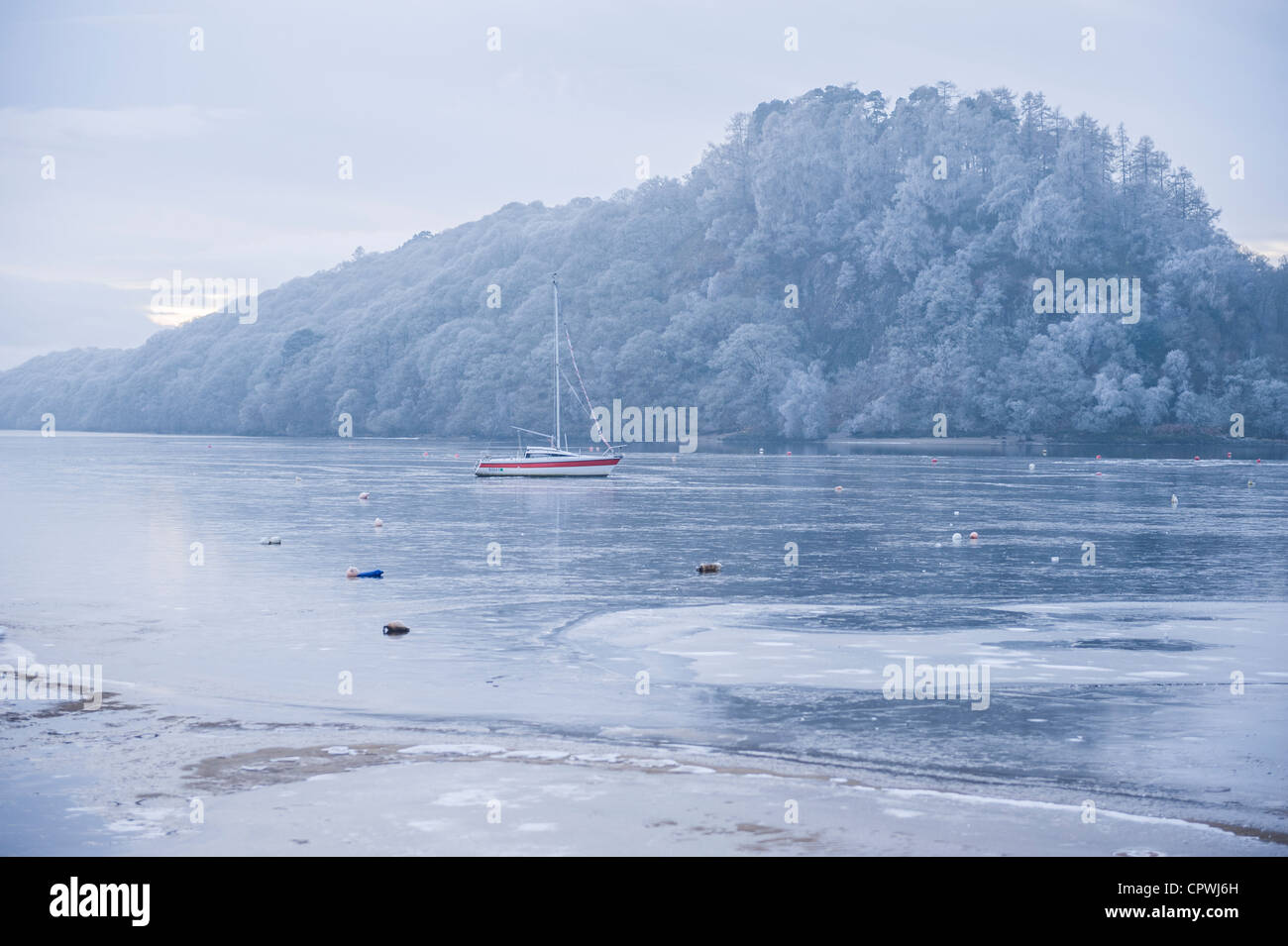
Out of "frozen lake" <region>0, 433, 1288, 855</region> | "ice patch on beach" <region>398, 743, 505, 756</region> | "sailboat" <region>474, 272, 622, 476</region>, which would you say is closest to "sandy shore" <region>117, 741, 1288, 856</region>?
"frozen lake" <region>0, 433, 1288, 855</region>

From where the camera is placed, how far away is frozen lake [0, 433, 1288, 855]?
11.8m

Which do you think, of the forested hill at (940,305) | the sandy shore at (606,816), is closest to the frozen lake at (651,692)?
the sandy shore at (606,816)

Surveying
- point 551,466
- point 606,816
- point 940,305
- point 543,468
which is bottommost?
point 606,816

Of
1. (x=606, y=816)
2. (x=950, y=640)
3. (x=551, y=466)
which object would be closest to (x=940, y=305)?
(x=551, y=466)

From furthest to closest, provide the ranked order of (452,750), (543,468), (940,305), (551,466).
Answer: (940,305) < (543,468) < (551,466) < (452,750)

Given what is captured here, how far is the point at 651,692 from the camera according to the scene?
58.2 ft

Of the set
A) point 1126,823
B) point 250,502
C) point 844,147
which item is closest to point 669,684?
point 1126,823

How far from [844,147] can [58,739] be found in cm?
18407

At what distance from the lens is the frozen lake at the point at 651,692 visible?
11.8 meters

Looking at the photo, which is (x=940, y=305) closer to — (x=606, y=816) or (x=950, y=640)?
(x=950, y=640)

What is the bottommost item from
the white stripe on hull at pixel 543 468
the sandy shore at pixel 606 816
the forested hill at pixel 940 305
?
the sandy shore at pixel 606 816

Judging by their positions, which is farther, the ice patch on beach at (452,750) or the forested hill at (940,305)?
the forested hill at (940,305)

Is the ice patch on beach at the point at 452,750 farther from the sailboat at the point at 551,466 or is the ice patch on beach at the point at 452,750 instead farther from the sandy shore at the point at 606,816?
the sailboat at the point at 551,466
